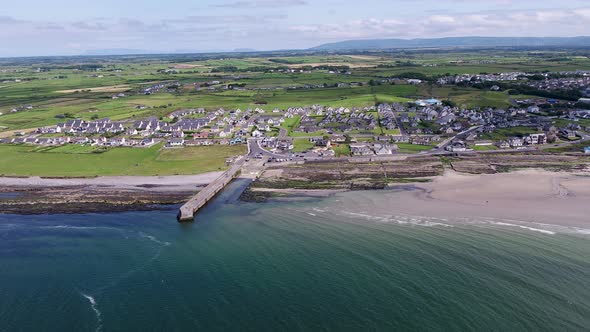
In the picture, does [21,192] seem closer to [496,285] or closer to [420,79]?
[496,285]

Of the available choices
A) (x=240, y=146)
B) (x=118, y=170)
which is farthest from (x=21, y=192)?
(x=240, y=146)

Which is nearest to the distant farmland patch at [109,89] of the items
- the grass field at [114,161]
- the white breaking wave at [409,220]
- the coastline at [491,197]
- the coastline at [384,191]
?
the grass field at [114,161]

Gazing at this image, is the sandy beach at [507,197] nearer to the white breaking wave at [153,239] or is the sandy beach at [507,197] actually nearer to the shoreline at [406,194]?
the shoreline at [406,194]

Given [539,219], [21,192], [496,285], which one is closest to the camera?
[496,285]

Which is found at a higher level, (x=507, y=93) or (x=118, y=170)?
(x=507, y=93)

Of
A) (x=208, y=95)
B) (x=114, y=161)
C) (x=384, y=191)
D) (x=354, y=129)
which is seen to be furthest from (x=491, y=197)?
(x=208, y=95)

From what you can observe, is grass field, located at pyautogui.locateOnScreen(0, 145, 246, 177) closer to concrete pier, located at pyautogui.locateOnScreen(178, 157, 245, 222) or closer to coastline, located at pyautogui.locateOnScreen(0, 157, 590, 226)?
concrete pier, located at pyautogui.locateOnScreen(178, 157, 245, 222)

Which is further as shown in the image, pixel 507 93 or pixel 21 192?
pixel 507 93
